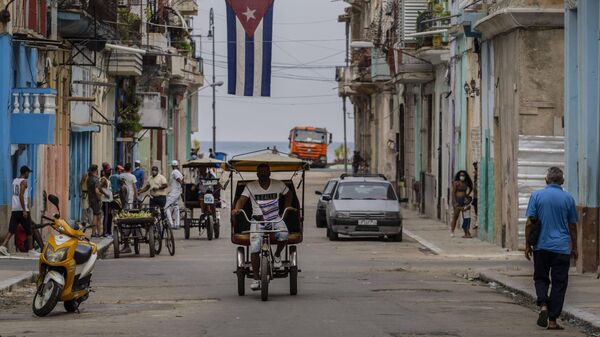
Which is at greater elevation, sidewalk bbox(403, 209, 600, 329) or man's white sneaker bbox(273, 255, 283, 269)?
man's white sneaker bbox(273, 255, 283, 269)

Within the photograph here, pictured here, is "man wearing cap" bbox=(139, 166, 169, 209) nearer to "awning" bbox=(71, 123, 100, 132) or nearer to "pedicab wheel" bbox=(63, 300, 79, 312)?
"awning" bbox=(71, 123, 100, 132)

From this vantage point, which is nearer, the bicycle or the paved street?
the paved street

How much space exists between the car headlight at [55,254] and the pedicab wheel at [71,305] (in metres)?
0.55

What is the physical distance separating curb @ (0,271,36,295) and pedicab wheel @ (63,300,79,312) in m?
3.15

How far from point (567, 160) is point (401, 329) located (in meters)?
11.2

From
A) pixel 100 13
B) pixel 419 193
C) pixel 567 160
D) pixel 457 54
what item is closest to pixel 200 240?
pixel 100 13

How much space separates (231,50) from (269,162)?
13.2 meters

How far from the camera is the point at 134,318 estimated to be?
17.5 m

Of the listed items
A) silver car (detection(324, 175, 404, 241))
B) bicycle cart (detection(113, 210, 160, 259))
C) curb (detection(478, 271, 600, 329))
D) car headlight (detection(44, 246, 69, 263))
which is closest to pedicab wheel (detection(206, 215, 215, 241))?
silver car (detection(324, 175, 404, 241))

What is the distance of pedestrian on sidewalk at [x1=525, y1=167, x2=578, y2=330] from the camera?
658 inches

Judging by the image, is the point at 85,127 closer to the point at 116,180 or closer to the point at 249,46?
the point at 116,180

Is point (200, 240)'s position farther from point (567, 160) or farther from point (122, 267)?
point (567, 160)

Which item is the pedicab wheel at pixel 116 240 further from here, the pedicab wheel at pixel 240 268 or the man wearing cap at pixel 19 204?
the pedicab wheel at pixel 240 268

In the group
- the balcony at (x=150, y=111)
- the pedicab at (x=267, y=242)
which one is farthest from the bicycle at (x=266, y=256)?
the balcony at (x=150, y=111)
